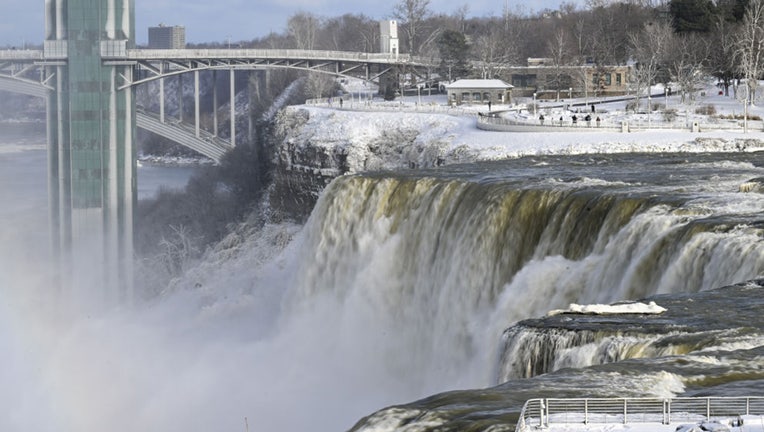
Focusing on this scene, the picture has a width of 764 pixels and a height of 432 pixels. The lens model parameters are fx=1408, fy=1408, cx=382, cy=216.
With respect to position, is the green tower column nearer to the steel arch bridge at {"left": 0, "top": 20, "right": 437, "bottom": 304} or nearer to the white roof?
the steel arch bridge at {"left": 0, "top": 20, "right": 437, "bottom": 304}

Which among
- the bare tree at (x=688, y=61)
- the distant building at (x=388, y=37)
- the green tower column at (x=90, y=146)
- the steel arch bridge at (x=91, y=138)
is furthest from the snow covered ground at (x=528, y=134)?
the green tower column at (x=90, y=146)

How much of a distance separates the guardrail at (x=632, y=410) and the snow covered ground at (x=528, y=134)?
32097 millimetres

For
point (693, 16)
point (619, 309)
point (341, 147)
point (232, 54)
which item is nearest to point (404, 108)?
point (341, 147)

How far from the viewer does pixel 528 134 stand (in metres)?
49.7

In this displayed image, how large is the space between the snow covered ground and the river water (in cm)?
334

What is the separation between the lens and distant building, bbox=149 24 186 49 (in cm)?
12920

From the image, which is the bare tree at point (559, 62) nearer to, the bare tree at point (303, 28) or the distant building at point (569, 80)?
the distant building at point (569, 80)

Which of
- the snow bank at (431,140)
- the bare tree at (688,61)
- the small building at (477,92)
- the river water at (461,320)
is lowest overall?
the river water at (461,320)

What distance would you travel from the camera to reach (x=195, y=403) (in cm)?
2927

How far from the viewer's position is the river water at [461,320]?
1667 centimetres

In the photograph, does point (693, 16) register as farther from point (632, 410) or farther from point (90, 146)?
point (632, 410)

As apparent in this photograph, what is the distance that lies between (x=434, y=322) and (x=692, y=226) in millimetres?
7378

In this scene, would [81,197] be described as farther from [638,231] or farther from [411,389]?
[638,231]

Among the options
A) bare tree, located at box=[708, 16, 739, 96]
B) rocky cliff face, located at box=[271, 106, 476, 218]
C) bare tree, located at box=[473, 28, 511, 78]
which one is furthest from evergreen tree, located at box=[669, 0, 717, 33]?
rocky cliff face, located at box=[271, 106, 476, 218]
